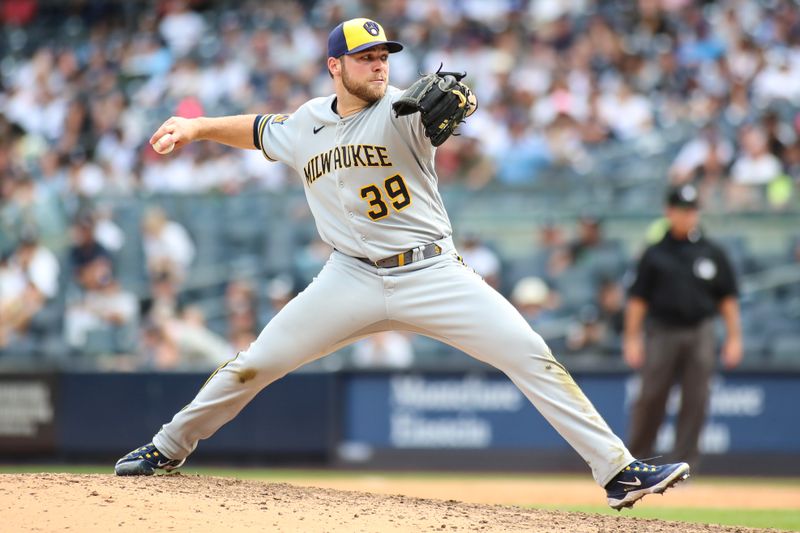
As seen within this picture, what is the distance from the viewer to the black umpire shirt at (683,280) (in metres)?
8.58

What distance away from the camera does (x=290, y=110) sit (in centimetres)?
1424

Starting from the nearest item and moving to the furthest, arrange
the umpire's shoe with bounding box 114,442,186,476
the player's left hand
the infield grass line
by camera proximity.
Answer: the player's left hand < the umpire's shoe with bounding box 114,442,186,476 < the infield grass line

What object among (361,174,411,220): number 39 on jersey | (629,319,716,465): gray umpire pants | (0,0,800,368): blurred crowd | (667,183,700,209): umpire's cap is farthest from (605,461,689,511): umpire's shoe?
(0,0,800,368): blurred crowd

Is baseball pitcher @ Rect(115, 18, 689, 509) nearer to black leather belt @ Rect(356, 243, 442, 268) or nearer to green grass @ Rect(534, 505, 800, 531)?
black leather belt @ Rect(356, 243, 442, 268)

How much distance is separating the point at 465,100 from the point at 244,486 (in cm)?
213

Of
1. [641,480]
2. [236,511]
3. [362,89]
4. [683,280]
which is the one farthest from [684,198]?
[236,511]

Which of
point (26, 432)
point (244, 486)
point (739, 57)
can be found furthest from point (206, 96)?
point (244, 486)

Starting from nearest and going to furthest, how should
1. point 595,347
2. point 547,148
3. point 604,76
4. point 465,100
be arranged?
point 465,100
point 595,347
point 547,148
point 604,76

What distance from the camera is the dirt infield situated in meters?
4.65

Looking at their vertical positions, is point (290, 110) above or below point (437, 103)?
above

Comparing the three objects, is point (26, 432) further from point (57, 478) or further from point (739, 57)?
point (739, 57)

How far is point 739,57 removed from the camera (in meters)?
13.5

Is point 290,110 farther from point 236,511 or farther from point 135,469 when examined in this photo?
point 236,511

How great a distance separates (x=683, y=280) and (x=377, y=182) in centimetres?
410
